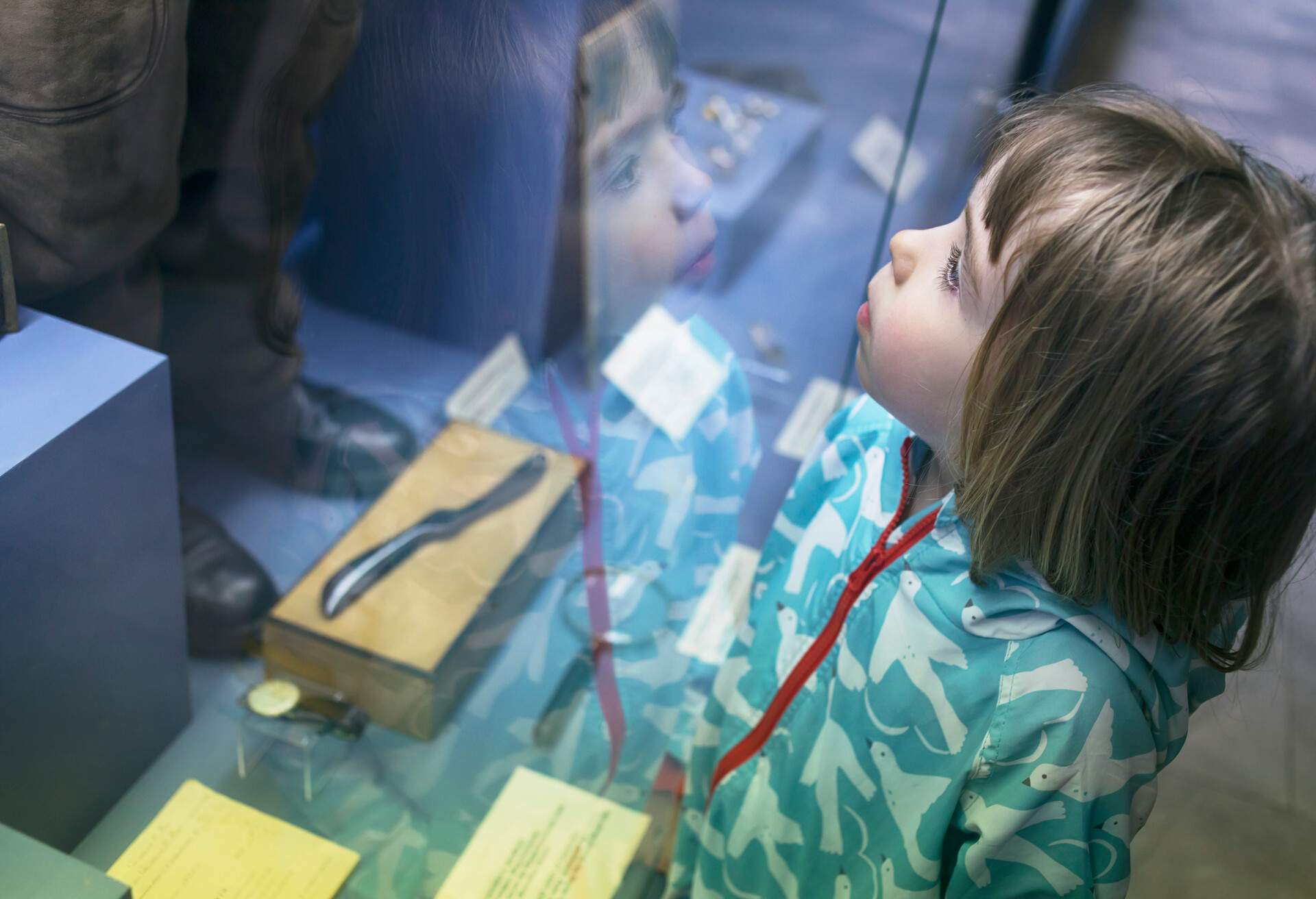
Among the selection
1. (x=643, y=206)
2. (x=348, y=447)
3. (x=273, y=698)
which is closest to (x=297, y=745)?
(x=273, y=698)

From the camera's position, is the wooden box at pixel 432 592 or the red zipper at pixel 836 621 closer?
the red zipper at pixel 836 621

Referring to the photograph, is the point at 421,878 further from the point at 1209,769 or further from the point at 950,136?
the point at 950,136

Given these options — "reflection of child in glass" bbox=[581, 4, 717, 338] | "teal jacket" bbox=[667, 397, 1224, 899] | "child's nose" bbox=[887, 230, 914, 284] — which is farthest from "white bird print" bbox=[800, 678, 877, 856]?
"reflection of child in glass" bbox=[581, 4, 717, 338]

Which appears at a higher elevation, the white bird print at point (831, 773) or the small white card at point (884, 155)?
the small white card at point (884, 155)

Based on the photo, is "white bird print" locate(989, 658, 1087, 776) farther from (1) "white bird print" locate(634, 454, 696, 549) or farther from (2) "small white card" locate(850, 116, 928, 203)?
(2) "small white card" locate(850, 116, 928, 203)

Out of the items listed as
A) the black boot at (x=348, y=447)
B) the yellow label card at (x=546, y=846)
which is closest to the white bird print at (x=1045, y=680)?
the yellow label card at (x=546, y=846)

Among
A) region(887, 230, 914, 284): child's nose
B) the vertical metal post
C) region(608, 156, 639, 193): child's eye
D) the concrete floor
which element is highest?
region(887, 230, 914, 284): child's nose

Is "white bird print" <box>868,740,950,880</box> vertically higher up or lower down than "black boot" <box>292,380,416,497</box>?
higher up

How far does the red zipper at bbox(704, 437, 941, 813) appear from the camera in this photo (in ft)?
2.13

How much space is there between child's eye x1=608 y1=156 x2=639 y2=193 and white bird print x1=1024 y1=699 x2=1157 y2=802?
0.46 meters

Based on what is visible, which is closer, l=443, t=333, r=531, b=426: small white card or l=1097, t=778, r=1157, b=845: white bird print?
l=1097, t=778, r=1157, b=845: white bird print

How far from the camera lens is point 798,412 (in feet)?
4.35

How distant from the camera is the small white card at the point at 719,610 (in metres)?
1.02

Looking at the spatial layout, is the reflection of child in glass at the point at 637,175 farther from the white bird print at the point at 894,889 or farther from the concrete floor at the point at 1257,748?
the white bird print at the point at 894,889
